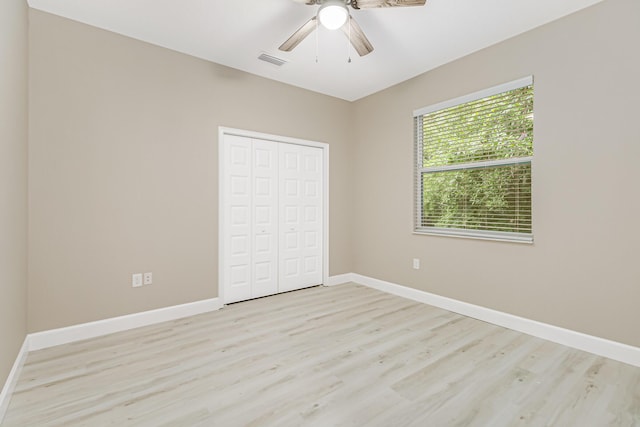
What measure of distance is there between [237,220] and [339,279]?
1.86 metres

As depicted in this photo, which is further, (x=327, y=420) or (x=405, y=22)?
(x=405, y=22)

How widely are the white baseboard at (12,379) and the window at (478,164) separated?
12.7 ft

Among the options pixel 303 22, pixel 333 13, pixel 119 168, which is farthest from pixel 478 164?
pixel 119 168

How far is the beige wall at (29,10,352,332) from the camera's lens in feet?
8.55

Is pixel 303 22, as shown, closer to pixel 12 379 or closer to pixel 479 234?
pixel 479 234

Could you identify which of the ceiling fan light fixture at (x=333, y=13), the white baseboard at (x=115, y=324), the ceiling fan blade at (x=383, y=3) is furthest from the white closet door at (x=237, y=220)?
the ceiling fan blade at (x=383, y=3)

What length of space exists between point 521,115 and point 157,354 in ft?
12.8

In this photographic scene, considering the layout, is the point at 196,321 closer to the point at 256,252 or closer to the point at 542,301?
the point at 256,252

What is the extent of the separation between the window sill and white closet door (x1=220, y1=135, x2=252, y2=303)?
2.16m

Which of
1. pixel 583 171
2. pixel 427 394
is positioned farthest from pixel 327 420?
pixel 583 171

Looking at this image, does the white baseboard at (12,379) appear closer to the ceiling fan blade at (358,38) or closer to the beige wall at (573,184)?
the ceiling fan blade at (358,38)

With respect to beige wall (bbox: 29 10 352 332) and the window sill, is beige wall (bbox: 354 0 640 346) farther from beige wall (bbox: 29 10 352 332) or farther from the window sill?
beige wall (bbox: 29 10 352 332)

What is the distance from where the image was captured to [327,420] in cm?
169

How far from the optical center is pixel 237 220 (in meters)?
3.76
